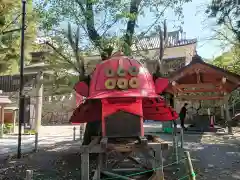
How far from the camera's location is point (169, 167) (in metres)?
8.28

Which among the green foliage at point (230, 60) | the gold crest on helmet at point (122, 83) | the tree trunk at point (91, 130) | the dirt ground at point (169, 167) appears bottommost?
the dirt ground at point (169, 167)

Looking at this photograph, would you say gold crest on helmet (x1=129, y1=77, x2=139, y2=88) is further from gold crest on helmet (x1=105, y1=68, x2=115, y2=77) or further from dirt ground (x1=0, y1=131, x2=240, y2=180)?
dirt ground (x1=0, y1=131, x2=240, y2=180)

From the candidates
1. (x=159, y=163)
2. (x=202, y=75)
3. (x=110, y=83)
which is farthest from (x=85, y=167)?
(x=202, y=75)

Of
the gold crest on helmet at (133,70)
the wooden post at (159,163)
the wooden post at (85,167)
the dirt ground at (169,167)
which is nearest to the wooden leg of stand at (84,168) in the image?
the wooden post at (85,167)

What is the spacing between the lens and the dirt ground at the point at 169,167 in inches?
309

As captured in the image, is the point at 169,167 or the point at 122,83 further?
the point at 169,167

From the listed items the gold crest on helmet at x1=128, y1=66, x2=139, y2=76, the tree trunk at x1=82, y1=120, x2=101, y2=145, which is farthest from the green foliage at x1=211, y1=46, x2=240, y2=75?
the gold crest on helmet at x1=128, y1=66, x2=139, y2=76

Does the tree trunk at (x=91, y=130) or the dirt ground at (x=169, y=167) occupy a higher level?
the tree trunk at (x=91, y=130)

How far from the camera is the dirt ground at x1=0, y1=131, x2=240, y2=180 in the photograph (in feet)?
25.8

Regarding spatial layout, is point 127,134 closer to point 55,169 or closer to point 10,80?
point 55,169

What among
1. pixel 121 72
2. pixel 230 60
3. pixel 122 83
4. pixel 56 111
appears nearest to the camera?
pixel 122 83

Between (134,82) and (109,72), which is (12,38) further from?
(134,82)

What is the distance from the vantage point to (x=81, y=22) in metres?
9.96

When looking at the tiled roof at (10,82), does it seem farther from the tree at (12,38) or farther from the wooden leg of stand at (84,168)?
the wooden leg of stand at (84,168)
